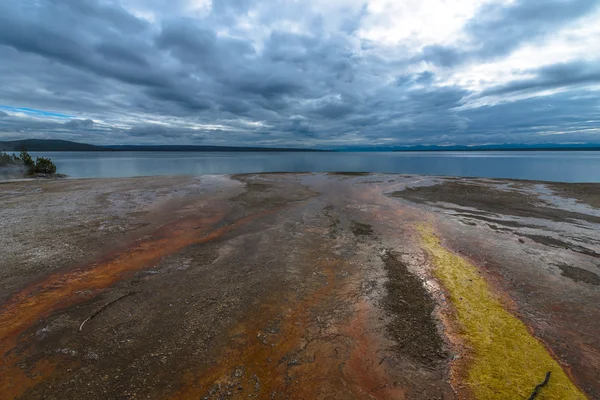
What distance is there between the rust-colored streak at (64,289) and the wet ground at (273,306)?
0.04 meters

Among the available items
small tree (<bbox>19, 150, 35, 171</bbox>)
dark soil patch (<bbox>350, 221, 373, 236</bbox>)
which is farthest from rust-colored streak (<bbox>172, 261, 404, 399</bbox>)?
small tree (<bbox>19, 150, 35, 171</bbox>)

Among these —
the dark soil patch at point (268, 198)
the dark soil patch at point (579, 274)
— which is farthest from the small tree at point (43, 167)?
the dark soil patch at point (579, 274)

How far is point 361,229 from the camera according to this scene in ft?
45.6

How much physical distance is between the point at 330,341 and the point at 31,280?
29.8 ft

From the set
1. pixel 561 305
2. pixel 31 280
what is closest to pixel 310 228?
pixel 561 305

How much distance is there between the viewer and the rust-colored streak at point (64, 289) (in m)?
4.86

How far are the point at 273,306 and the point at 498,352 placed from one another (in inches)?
199

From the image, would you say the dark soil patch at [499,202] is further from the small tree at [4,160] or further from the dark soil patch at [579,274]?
the small tree at [4,160]

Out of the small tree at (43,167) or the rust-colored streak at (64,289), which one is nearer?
the rust-colored streak at (64,289)

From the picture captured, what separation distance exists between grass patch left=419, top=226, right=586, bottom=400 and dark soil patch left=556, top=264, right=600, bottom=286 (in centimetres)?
302

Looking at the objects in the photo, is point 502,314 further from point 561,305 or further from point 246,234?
point 246,234

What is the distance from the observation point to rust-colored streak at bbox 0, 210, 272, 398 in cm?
486

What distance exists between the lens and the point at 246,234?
13.0 metres

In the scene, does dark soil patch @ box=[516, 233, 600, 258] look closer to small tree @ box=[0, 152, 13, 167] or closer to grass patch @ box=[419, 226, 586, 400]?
grass patch @ box=[419, 226, 586, 400]
